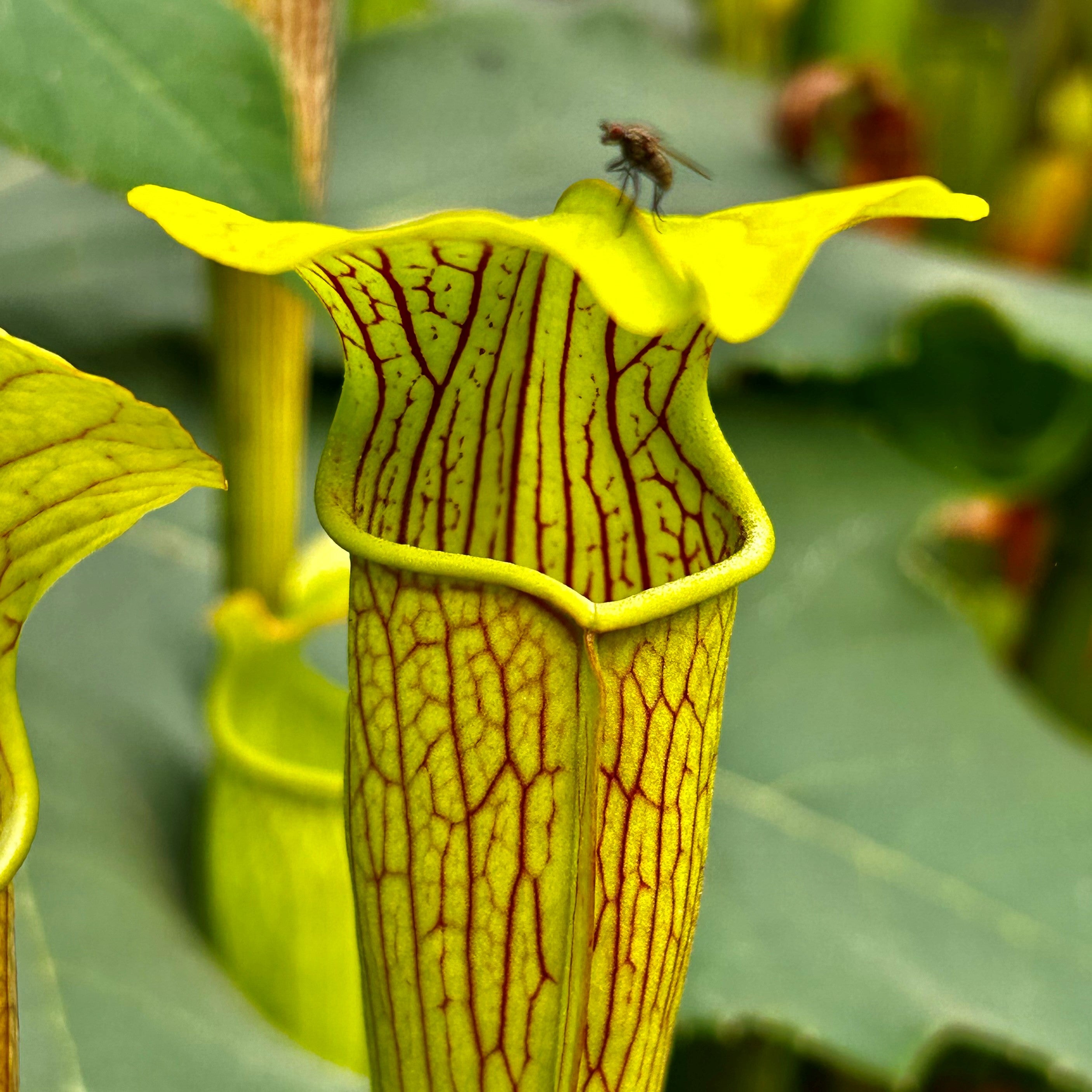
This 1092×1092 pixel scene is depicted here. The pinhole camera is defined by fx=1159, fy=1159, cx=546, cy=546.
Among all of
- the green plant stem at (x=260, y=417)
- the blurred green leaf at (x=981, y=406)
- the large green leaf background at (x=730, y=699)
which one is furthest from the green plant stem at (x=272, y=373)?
the blurred green leaf at (x=981, y=406)

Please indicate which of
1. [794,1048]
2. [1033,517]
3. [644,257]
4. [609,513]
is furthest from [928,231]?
[644,257]

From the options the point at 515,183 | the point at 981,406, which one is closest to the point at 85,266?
the point at 515,183

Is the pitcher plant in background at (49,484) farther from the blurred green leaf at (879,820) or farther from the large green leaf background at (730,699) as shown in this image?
the blurred green leaf at (879,820)

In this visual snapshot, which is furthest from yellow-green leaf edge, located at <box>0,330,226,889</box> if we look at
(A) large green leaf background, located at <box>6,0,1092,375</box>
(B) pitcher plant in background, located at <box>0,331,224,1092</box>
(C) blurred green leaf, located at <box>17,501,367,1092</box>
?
(A) large green leaf background, located at <box>6,0,1092,375</box>

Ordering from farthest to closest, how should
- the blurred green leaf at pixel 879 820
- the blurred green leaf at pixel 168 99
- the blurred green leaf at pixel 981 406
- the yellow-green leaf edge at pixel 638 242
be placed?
the blurred green leaf at pixel 981 406
the blurred green leaf at pixel 879 820
the blurred green leaf at pixel 168 99
the yellow-green leaf edge at pixel 638 242

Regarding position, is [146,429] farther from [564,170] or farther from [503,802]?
[564,170]

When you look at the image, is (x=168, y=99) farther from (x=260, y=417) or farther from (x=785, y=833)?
(x=785, y=833)
